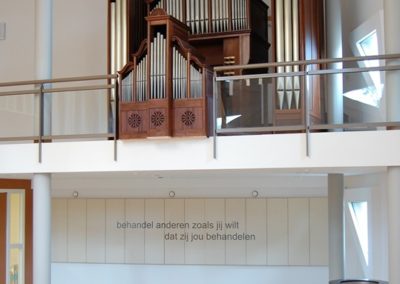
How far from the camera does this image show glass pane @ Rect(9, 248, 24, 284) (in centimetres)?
1238

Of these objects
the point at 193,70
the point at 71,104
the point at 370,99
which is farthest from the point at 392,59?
the point at 71,104

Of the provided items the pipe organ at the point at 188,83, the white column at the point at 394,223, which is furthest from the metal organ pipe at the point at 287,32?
the white column at the point at 394,223

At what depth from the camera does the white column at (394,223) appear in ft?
22.9

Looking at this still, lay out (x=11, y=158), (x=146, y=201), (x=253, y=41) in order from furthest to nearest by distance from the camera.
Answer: (x=146, y=201) → (x=253, y=41) → (x=11, y=158)

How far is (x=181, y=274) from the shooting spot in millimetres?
11773

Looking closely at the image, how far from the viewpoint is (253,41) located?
9.19m

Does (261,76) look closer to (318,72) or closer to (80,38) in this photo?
(318,72)

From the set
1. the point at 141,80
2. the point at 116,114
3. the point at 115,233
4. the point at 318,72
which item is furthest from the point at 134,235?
the point at 318,72

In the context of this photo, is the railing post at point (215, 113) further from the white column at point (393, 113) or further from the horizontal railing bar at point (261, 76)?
the white column at point (393, 113)

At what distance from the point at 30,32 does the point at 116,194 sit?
349 centimetres

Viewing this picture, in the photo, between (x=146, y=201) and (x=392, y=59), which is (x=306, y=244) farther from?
(x=392, y=59)

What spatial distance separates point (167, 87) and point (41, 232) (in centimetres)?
260

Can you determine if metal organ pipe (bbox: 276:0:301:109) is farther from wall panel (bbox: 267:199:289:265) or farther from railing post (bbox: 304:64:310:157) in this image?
wall panel (bbox: 267:199:289:265)

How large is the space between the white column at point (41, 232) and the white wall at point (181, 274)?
3.80 meters
